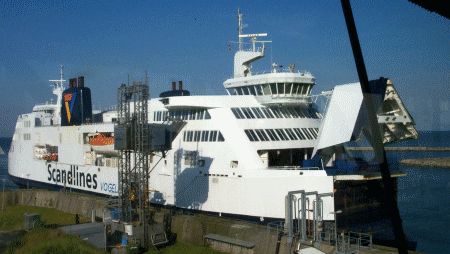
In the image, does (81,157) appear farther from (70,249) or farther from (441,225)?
(441,225)

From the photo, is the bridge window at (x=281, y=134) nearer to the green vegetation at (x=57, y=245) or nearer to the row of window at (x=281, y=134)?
the row of window at (x=281, y=134)

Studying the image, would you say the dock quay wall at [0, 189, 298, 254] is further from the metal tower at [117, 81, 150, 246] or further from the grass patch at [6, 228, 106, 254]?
the grass patch at [6, 228, 106, 254]

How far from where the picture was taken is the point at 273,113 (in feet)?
69.9

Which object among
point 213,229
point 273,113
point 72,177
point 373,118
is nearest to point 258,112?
point 273,113

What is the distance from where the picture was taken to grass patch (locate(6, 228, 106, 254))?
12.8m

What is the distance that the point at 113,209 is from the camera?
17.9m

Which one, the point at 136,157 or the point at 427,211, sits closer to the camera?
the point at 136,157

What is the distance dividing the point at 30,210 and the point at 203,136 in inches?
512

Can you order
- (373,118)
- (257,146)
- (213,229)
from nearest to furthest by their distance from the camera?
(373,118)
(213,229)
(257,146)

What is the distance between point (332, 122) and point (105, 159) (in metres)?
15.8

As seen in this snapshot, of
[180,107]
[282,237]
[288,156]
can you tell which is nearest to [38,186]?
[180,107]

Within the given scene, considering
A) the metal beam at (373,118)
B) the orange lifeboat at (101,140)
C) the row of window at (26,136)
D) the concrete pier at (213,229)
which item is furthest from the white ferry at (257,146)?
the metal beam at (373,118)

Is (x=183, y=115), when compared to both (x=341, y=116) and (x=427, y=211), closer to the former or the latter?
(x=341, y=116)

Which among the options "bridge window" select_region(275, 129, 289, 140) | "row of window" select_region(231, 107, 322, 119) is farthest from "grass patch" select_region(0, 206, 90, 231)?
"bridge window" select_region(275, 129, 289, 140)
